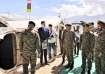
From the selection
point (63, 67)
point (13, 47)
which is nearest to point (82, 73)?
point (63, 67)

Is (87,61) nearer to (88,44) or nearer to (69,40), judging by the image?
(88,44)

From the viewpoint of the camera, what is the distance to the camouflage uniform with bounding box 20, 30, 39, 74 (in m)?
12.5

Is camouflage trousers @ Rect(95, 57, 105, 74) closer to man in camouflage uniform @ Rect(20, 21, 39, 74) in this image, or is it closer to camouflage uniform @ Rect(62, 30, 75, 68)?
man in camouflage uniform @ Rect(20, 21, 39, 74)

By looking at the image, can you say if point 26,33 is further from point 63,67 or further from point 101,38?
point 63,67

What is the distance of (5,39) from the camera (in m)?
12.3

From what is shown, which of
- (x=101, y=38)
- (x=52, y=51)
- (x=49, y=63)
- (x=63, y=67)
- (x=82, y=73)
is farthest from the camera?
(x=52, y=51)

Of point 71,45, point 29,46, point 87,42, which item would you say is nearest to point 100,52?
point 87,42

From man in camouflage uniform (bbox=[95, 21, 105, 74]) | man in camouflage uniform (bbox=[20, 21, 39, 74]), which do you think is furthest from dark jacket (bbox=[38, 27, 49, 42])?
man in camouflage uniform (bbox=[95, 21, 105, 74])

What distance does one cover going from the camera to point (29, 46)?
41.0 feet

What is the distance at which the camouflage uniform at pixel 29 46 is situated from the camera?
12.5 m

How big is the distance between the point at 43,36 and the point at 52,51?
2.92 metres

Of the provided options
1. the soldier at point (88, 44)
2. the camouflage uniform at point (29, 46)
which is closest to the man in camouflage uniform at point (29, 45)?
the camouflage uniform at point (29, 46)

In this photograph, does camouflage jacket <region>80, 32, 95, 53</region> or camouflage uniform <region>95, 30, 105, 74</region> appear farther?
camouflage jacket <region>80, 32, 95, 53</region>

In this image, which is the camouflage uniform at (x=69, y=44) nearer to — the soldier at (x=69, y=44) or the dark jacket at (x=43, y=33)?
the soldier at (x=69, y=44)
